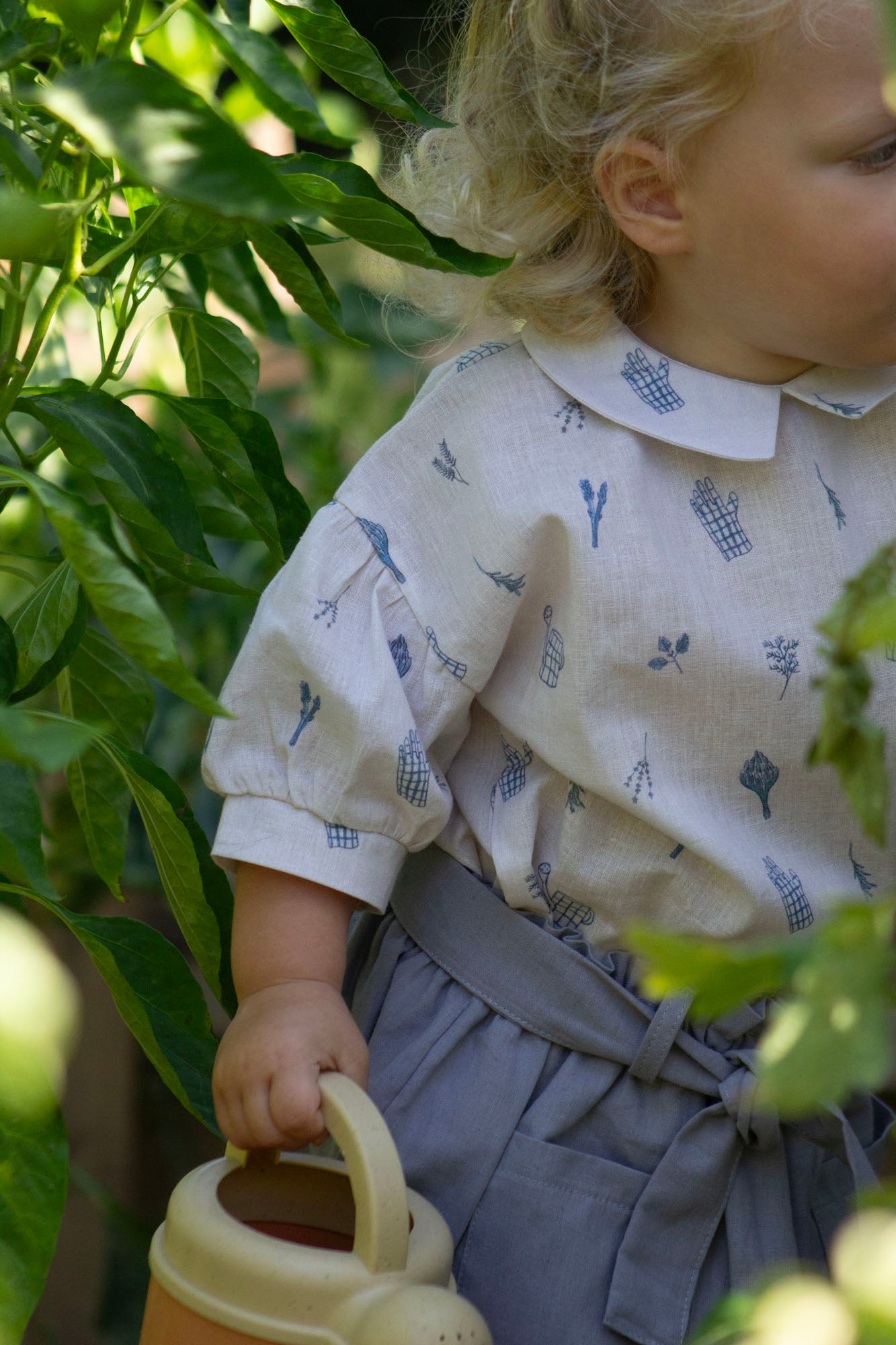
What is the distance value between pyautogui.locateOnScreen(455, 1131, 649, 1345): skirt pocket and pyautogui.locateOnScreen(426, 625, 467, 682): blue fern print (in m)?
0.30

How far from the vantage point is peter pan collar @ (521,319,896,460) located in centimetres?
90

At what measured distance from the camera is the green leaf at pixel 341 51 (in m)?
0.78

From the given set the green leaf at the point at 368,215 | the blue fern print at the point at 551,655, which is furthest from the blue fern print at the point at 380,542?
the green leaf at the point at 368,215

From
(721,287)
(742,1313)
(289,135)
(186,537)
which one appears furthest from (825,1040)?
(289,135)

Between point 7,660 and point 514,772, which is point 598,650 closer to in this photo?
point 514,772

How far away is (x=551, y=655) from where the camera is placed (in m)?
0.91

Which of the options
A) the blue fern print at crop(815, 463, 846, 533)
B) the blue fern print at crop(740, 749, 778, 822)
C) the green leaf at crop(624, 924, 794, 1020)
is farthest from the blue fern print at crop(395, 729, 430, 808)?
the green leaf at crop(624, 924, 794, 1020)

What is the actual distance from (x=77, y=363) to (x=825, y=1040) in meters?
1.92

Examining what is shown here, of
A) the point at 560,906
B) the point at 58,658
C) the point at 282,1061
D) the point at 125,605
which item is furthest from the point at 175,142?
the point at 560,906

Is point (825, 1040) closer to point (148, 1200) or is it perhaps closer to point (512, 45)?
point (512, 45)

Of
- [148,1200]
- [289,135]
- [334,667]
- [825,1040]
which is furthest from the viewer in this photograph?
[289,135]

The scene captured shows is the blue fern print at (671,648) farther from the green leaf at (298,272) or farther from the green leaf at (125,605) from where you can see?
the green leaf at (125,605)

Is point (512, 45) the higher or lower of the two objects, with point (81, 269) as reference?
higher

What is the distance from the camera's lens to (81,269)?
763 mm
